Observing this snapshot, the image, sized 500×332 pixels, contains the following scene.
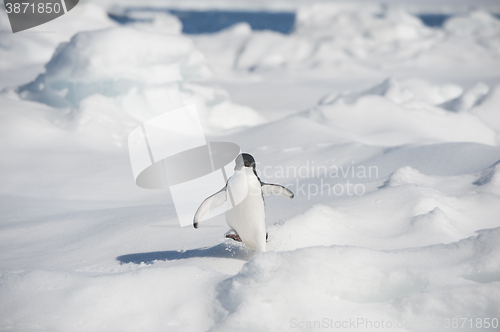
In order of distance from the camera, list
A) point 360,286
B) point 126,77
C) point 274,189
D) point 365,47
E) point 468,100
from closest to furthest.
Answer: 1. point 360,286
2. point 274,189
3. point 126,77
4. point 468,100
5. point 365,47

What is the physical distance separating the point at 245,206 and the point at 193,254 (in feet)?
1.22

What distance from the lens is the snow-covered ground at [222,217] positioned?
1525 millimetres

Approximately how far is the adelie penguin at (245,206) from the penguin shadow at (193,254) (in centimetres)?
6

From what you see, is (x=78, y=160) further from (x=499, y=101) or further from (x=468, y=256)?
(x=499, y=101)

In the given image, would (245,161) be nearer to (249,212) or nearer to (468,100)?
(249,212)

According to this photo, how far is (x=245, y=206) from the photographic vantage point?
208 cm

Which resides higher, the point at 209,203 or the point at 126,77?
the point at 209,203

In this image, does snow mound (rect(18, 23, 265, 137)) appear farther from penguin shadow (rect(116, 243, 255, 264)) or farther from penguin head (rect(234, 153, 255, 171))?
penguin head (rect(234, 153, 255, 171))

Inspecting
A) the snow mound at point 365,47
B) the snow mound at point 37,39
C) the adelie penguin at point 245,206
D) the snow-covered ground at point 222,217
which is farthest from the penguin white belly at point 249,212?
the snow mound at point 365,47

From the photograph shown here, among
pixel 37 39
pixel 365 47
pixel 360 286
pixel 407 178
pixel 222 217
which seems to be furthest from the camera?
pixel 365 47

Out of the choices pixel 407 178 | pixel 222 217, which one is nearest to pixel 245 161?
pixel 222 217

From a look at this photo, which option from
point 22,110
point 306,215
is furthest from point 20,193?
point 306,215

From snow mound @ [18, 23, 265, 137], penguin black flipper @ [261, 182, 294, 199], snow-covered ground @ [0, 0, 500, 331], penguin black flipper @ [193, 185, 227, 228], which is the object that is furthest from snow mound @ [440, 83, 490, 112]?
penguin black flipper @ [193, 185, 227, 228]

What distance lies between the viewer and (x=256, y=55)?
13281 millimetres
